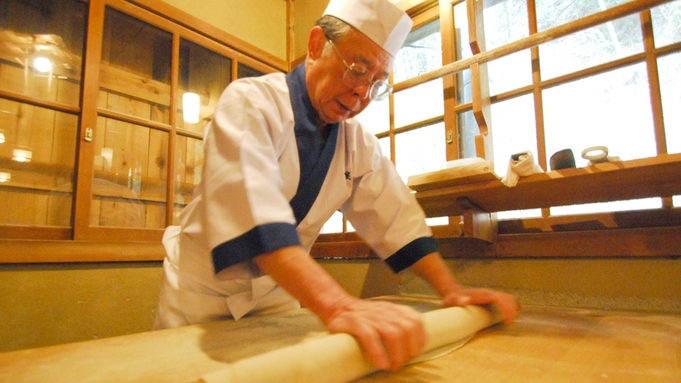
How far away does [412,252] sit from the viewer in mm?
1110

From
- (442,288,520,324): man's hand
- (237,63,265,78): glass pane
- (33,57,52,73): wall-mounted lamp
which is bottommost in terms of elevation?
(442,288,520,324): man's hand

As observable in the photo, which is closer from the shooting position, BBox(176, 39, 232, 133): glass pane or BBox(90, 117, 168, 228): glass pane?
BBox(90, 117, 168, 228): glass pane

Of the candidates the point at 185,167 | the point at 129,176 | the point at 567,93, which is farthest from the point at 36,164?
the point at 567,93

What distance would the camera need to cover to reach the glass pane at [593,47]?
4.83ft

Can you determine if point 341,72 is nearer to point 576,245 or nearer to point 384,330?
point 384,330

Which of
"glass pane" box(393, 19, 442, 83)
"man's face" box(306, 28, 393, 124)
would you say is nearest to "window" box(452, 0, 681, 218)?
"glass pane" box(393, 19, 442, 83)

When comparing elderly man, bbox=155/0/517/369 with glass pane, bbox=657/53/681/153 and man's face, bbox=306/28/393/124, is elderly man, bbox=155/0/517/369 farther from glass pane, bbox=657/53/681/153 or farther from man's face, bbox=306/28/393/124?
glass pane, bbox=657/53/681/153

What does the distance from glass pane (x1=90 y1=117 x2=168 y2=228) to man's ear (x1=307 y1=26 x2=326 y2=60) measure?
4.53 feet

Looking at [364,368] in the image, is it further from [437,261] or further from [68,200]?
[68,200]

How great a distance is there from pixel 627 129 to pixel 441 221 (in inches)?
33.3

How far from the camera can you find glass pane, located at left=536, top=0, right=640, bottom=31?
1603 millimetres

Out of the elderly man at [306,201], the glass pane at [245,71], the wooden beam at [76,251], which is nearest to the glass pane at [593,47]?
the elderly man at [306,201]

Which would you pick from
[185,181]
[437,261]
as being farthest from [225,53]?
[437,261]

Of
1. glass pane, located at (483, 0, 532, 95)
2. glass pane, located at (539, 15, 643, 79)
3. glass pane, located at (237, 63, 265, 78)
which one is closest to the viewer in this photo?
glass pane, located at (539, 15, 643, 79)
